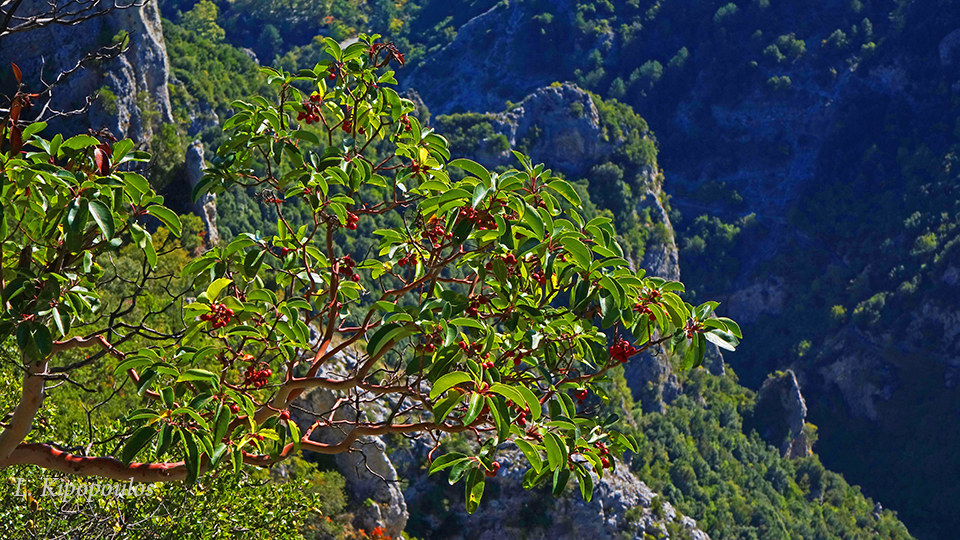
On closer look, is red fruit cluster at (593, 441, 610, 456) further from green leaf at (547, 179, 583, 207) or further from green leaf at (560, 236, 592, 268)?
green leaf at (547, 179, 583, 207)

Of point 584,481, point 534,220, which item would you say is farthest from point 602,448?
point 534,220

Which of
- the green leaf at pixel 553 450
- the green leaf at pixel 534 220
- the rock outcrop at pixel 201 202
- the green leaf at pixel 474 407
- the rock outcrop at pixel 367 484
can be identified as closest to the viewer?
the green leaf at pixel 474 407

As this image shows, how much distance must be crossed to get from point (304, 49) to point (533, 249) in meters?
94.1

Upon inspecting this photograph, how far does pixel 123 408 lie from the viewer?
1466 centimetres

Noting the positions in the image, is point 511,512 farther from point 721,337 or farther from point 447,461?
point 447,461

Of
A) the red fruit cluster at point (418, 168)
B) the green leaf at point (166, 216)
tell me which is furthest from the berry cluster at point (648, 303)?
the green leaf at point (166, 216)

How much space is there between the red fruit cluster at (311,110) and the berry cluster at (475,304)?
5.73 feet

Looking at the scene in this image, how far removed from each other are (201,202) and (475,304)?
96.8ft

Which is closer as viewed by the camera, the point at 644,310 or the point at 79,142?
the point at 79,142

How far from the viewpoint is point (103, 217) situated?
4090mm

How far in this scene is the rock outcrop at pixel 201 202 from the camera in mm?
31688

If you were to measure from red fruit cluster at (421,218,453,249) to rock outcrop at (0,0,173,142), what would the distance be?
28531 mm

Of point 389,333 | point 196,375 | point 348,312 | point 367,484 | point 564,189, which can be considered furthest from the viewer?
point 367,484

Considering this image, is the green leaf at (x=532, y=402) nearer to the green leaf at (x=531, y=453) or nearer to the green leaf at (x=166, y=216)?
the green leaf at (x=531, y=453)
